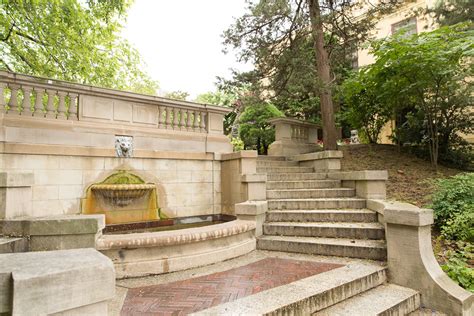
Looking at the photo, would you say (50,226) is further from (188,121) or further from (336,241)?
(188,121)

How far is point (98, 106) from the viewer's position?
240 inches

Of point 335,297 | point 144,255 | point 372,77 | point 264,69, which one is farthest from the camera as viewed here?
point 264,69

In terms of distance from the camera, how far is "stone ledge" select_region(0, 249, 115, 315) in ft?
4.36

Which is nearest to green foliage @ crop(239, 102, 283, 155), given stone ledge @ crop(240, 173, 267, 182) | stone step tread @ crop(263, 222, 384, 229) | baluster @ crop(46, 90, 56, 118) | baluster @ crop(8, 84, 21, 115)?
stone ledge @ crop(240, 173, 267, 182)

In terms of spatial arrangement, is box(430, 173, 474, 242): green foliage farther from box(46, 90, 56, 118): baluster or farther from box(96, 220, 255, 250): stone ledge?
box(46, 90, 56, 118): baluster

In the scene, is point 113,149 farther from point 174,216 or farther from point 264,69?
point 264,69

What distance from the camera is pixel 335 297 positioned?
10.9ft

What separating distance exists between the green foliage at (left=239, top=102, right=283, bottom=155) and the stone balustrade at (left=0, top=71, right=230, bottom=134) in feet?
14.0

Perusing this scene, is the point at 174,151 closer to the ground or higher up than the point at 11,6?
closer to the ground

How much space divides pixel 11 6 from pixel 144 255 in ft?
31.4

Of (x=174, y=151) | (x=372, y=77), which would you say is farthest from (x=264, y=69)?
(x=174, y=151)

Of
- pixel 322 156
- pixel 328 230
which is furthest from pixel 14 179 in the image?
pixel 322 156

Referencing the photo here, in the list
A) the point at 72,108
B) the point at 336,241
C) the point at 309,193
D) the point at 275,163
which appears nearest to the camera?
the point at 336,241

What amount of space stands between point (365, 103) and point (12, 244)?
1006 cm
